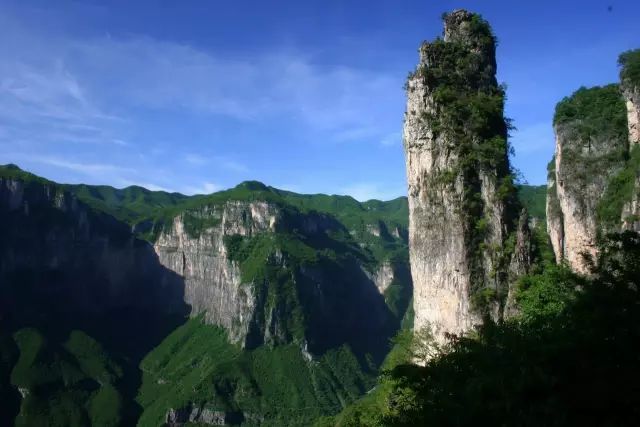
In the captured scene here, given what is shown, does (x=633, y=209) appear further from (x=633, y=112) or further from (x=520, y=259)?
(x=633, y=112)

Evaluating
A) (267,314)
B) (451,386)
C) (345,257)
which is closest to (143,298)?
(267,314)

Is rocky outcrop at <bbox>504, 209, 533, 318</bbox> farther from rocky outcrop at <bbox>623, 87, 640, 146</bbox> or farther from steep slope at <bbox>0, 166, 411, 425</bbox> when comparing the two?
steep slope at <bbox>0, 166, 411, 425</bbox>

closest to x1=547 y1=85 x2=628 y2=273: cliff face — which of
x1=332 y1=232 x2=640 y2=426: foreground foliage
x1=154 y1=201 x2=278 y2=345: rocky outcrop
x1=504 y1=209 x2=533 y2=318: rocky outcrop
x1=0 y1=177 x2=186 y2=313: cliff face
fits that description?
x1=504 y1=209 x2=533 y2=318: rocky outcrop

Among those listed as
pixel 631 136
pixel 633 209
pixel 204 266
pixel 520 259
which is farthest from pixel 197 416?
pixel 633 209

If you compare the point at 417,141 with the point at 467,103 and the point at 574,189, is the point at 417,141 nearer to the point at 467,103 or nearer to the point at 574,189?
the point at 467,103

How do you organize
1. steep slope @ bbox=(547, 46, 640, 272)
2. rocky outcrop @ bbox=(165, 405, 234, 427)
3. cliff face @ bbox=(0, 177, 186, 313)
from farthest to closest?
cliff face @ bbox=(0, 177, 186, 313) < rocky outcrop @ bbox=(165, 405, 234, 427) < steep slope @ bbox=(547, 46, 640, 272)
